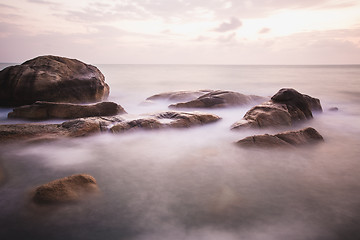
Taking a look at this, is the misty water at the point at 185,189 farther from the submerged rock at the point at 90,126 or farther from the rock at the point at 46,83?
the rock at the point at 46,83

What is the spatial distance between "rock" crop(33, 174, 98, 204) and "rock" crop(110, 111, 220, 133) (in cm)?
279

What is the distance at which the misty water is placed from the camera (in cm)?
272

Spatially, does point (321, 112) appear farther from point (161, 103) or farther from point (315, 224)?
point (315, 224)

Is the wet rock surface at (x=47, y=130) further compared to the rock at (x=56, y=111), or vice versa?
the rock at (x=56, y=111)

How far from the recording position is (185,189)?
365 cm

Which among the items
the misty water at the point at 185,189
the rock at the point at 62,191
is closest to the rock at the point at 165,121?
the misty water at the point at 185,189

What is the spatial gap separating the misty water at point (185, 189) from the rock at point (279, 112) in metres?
1.05

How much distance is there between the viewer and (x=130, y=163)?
4.64 m

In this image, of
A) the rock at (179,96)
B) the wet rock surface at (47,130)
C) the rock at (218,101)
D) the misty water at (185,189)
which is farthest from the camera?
the rock at (179,96)

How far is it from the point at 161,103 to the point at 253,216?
902cm

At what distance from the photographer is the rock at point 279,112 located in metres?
6.61

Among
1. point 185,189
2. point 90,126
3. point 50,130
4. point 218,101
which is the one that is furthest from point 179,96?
point 185,189

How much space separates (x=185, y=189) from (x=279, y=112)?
14.9 feet

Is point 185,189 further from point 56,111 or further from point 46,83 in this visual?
point 46,83
